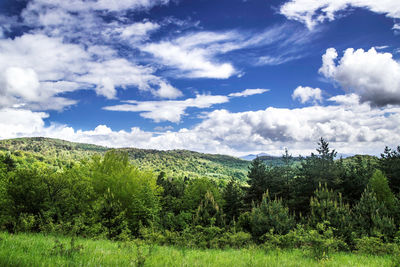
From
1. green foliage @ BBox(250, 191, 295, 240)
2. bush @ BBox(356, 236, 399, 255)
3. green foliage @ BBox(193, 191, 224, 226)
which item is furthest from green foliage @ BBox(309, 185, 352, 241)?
green foliage @ BBox(193, 191, 224, 226)

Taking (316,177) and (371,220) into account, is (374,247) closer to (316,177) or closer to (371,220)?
(371,220)

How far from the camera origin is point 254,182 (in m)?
50.9

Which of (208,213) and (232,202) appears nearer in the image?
(208,213)

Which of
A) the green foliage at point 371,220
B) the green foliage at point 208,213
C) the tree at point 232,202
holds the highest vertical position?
the green foliage at point 371,220

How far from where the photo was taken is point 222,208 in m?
45.2

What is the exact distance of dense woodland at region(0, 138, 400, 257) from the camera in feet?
54.3

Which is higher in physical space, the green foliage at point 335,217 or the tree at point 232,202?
the green foliage at point 335,217

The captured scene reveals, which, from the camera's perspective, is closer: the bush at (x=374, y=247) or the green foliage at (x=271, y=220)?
the bush at (x=374, y=247)

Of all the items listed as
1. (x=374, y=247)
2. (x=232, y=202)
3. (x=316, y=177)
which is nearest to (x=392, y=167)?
(x=316, y=177)

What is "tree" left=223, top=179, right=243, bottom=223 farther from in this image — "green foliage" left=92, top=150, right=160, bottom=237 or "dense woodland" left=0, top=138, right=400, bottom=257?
"green foliage" left=92, top=150, right=160, bottom=237

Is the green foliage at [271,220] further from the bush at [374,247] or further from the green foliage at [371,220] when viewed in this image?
the bush at [374,247]

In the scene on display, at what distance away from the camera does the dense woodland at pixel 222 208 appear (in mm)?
16547

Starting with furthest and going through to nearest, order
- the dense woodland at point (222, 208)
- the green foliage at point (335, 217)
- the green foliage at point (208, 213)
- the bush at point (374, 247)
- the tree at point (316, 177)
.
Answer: the tree at point (316, 177) → the green foliage at point (208, 213) → the green foliage at point (335, 217) → the dense woodland at point (222, 208) → the bush at point (374, 247)

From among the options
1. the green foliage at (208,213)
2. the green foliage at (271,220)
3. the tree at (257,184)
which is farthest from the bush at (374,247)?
the tree at (257,184)
